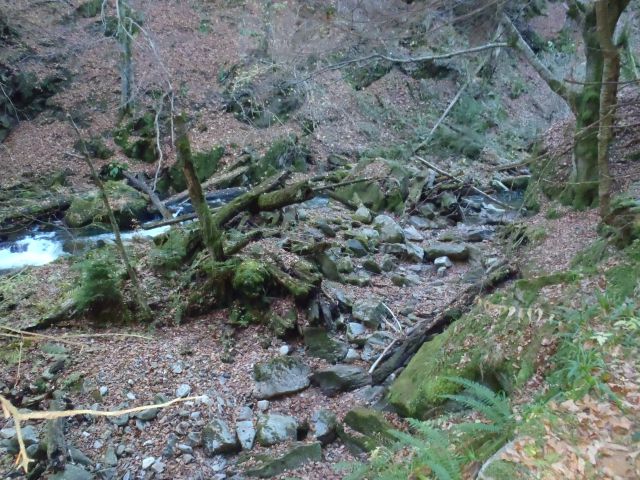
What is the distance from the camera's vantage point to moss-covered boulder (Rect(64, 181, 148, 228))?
39.3 ft

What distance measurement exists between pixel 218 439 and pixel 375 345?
2543 mm

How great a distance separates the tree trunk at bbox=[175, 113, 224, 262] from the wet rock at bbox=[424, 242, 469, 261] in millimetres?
4531

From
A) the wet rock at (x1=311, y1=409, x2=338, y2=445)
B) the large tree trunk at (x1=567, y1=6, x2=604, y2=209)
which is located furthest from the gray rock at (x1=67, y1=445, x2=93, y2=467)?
the large tree trunk at (x1=567, y1=6, x2=604, y2=209)

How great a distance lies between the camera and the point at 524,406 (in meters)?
3.44

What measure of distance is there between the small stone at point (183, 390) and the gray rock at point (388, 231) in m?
5.71

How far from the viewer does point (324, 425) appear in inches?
214

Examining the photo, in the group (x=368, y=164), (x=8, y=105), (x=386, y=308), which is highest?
(x=8, y=105)

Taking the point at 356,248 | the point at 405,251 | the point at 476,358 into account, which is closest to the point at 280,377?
the point at 476,358

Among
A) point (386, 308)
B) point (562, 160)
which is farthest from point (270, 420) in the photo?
point (562, 160)

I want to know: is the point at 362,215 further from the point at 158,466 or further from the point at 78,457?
the point at 78,457

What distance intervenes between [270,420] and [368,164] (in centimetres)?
1039

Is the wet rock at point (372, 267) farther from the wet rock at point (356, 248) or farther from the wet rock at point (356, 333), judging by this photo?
the wet rock at point (356, 333)

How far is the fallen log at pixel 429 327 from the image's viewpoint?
6.14 m

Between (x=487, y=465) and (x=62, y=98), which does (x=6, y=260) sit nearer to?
(x=62, y=98)
